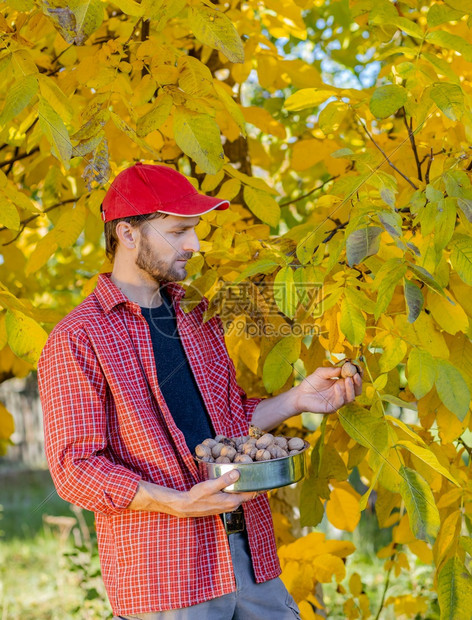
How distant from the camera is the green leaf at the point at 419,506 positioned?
59.1 inches

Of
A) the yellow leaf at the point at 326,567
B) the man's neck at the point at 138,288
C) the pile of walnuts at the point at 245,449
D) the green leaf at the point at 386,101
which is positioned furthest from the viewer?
the yellow leaf at the point at 326,567

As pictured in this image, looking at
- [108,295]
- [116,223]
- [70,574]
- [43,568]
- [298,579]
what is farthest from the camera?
[43,568]

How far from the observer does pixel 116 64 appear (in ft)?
6.29

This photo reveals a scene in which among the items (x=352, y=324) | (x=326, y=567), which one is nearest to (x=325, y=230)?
(x=352, y=324)

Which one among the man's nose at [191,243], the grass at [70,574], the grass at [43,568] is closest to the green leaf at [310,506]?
the man's nose at [191,243]

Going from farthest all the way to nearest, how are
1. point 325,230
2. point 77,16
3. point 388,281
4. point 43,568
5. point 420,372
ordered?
point 43,568 < point 325,230 < point 420,372 < point 388,281 < point 77,16

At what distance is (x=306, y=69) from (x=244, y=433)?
1.27m

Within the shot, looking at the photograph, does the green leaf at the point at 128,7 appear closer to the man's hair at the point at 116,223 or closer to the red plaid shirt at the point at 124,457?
the man's hair at the point at 116,223

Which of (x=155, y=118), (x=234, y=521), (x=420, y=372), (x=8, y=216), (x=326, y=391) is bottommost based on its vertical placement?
(x=234, y=521)

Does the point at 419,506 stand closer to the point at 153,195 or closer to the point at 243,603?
the point at 243,603

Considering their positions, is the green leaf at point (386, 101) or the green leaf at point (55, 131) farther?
the green leaf at point (386, 101)

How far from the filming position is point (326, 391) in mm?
1969

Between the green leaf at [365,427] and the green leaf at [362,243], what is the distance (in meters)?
0.40

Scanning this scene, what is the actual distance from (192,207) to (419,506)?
865mm
